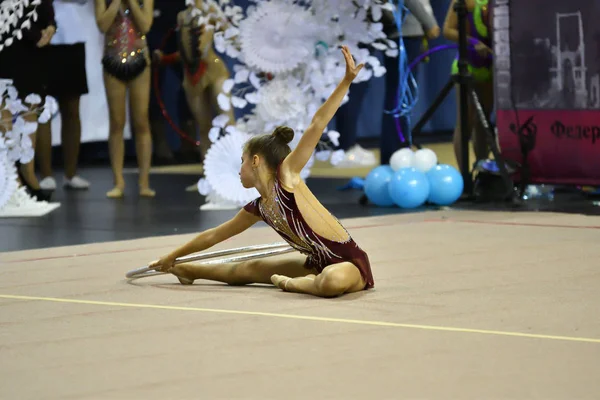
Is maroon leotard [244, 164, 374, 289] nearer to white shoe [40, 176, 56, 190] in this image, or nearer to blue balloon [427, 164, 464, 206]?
blue balloon [427, 164, 464, 206]

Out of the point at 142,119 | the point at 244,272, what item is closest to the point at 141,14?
the point at 142,119

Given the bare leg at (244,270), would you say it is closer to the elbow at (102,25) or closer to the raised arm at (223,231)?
the raised arm at (223,231)

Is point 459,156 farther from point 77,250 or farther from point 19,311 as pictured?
point 19,311

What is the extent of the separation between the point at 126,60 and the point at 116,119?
0.48 metres

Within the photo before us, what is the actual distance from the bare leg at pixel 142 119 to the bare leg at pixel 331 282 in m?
4.29

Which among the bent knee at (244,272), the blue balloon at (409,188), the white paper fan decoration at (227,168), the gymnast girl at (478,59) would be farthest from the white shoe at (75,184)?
the bent knee at (244,272)

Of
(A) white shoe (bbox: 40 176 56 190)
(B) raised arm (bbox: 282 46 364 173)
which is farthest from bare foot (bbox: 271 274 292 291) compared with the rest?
(A) white shoe (bbox: 40 176 56 190)

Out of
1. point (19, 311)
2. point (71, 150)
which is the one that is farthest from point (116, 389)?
point (71, 150)

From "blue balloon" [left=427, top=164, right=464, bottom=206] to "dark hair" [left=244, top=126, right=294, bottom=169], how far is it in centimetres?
318

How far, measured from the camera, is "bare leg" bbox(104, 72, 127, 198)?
334 inches

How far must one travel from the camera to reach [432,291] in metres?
4.41

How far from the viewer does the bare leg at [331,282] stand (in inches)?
168

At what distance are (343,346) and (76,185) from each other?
6317 millimetres

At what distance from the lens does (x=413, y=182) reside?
7480mm
